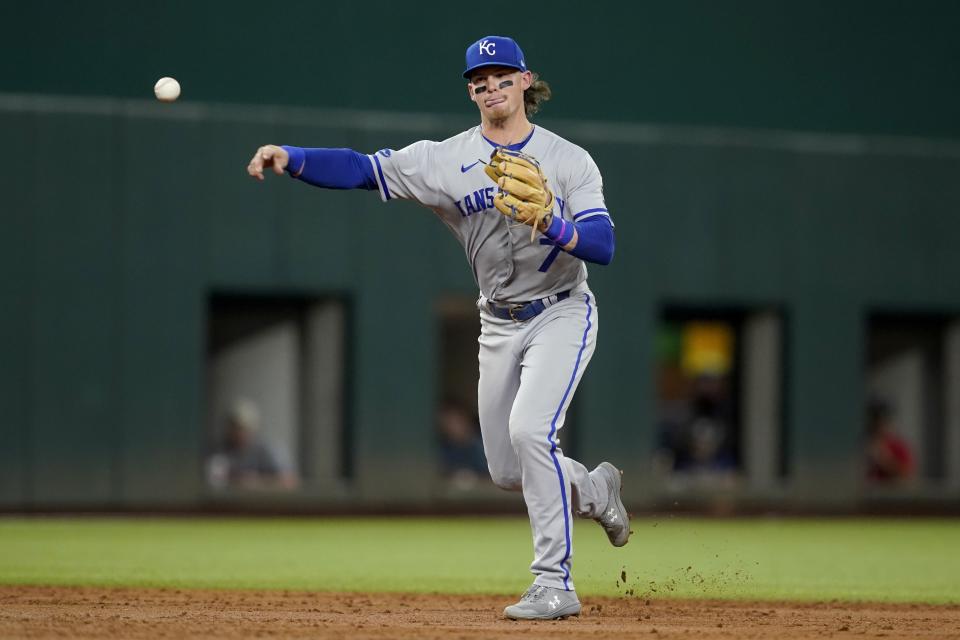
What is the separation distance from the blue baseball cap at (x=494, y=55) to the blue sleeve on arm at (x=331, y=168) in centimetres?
59

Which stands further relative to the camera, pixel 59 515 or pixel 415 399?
pixel 415 399

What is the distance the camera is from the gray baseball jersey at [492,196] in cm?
619

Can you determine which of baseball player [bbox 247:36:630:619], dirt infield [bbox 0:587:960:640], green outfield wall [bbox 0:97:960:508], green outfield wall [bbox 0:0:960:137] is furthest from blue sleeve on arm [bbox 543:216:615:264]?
green outfield wall [bbox 0:0:960:137]

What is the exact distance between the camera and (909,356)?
58.3 ft

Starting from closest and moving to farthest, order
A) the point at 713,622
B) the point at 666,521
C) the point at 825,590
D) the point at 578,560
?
1. the point at 713,622
2. the point at 825,590
3. the point at 578,560
4. the point at 666,521

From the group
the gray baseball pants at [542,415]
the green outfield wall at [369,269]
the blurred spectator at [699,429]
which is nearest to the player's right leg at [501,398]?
the gray baseball pants at [542,415]

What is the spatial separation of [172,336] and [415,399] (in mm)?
2452

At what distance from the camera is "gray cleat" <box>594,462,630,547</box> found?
663 cm

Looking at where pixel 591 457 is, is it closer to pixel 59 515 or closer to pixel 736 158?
pixel 736 158

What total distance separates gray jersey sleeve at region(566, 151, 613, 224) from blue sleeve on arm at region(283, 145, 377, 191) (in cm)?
84

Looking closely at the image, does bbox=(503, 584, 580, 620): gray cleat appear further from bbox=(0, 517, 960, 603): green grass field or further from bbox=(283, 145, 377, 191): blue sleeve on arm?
bbox=(0, 517, 960, 603): green grass field

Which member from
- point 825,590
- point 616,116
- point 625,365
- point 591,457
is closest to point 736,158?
point 616,116

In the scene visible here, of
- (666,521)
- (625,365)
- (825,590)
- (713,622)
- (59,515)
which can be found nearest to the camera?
(713,622)

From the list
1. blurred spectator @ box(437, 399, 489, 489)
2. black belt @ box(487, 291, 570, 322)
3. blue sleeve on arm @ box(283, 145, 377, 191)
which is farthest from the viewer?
blurred spectator @ box(437, 399, 489, 489)
